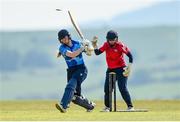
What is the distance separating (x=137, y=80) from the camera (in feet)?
226

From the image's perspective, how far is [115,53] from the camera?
26.0 meters

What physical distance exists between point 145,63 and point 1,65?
429 inches

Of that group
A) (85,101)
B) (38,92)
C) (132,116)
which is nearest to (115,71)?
(85,101)

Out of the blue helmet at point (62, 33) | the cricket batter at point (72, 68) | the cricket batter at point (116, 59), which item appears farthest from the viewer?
the cricket batter at point (116, 59)

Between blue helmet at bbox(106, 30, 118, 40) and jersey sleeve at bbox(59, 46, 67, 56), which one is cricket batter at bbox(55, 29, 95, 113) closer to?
jersey sleeve at bbox(59, 46, 67, 56)

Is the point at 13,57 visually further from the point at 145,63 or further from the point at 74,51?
the point at 74,51

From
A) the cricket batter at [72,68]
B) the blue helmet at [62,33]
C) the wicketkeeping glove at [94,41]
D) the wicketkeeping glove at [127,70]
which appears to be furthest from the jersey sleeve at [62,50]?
the wicketkeeping glove at [127,70]

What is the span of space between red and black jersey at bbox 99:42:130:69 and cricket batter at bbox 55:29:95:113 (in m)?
0.92

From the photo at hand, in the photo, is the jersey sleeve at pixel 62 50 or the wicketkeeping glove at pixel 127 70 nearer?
the jersey sleeve at pixel 62 50

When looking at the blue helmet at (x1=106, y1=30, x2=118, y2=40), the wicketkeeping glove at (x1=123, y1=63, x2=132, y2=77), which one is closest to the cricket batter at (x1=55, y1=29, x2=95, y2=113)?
the blue helmet at (x1=106, y1=30, x2=118, y2=40)

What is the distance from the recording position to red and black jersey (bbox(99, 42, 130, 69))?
2588 cm

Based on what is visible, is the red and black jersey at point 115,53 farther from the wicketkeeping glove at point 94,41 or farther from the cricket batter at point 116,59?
the wicketkeeping glove at point 94,41

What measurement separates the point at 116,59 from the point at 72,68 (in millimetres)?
1335

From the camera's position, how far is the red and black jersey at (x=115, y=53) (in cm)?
2588
